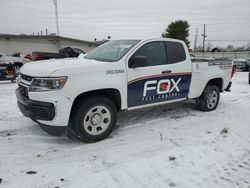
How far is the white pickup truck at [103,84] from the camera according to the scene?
3779 millimetres

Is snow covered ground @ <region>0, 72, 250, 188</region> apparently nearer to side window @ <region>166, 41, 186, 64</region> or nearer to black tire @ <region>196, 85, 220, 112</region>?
black tire @ <region>196, 85, 220, 112</region>

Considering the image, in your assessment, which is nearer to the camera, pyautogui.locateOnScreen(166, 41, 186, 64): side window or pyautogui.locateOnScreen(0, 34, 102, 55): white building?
pyautogui.locateOnScreen(166, 41, 186, 64): side window

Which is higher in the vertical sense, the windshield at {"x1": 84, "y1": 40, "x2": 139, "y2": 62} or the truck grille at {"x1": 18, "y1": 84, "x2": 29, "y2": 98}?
the windshield at {"x1": 84, "y1": 40, "x2": 139, "y2": 62}

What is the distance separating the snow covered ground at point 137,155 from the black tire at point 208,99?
0.66 meters

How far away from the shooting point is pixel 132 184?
3.01 metres

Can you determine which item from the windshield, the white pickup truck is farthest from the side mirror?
the windshield

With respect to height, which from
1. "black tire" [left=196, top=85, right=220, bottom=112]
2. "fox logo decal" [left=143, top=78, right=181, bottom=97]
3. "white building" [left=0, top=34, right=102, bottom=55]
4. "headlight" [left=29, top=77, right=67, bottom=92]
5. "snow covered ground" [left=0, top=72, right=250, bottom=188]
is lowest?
"snow covered ground" [left=0, top=72, right=250, bottom=188]

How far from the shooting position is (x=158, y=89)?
16.2 ft

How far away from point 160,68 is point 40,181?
3.02 m

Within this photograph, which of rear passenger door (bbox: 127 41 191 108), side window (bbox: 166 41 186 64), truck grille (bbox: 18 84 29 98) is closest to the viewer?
truck grille (bbox: 18 84 29 98)

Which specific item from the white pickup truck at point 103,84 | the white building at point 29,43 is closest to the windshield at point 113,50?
the white pickup truck at point 103,84

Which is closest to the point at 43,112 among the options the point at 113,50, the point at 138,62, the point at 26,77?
the point at 26,77

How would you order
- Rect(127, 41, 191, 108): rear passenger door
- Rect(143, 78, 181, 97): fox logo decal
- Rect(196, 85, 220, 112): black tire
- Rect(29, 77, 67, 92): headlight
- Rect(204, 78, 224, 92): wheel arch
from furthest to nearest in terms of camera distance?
Rect(204, 78, 224, 92): wheel arch
Rect(196, 85, 220, 112): black tire
Rect(143, 78, 181, 97): fox logo decal
Rect(127, 41, 191, 108): rear passenger door
Rect(29, 77, 67, 92): headlight

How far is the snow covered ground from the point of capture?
122 inches
